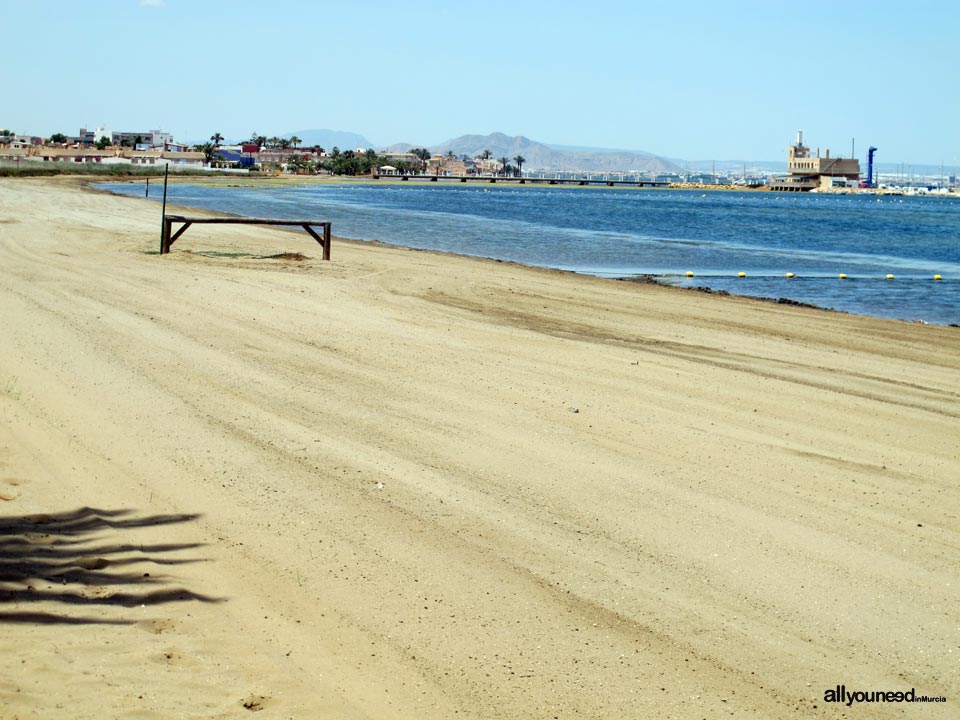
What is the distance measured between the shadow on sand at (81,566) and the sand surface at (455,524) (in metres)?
0.02

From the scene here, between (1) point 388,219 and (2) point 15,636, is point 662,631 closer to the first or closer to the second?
(2) point 15,636

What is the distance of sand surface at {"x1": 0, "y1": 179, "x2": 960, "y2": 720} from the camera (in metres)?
4.71

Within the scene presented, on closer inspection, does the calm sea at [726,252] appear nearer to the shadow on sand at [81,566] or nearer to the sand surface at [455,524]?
the sand surface at [455,524]

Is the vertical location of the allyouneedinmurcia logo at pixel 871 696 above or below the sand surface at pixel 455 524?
below

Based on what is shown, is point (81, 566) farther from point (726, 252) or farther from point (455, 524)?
point (726, 252)

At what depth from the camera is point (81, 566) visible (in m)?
5.60

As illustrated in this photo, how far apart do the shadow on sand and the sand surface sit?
0.02m

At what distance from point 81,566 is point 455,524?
2.14 metres

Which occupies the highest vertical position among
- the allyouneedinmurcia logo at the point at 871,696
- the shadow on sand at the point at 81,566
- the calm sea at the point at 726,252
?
the calm sea at the point at 726,252

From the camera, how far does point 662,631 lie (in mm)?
5262

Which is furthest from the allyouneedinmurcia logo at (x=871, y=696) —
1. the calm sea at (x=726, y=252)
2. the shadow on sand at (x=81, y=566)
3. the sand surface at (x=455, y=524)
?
the calm sea at (x=726, y=252)

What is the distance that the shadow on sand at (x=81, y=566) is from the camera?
16.7ft

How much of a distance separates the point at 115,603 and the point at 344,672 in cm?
125

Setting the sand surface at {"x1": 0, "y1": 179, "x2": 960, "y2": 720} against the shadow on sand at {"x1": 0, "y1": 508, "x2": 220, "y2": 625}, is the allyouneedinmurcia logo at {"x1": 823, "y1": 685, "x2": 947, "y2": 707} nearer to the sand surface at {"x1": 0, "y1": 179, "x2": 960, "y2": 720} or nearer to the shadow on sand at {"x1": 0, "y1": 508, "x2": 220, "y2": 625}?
the sand surface at {"x1": 0, "y1": 179, "x2": 960, "y2": 720}
